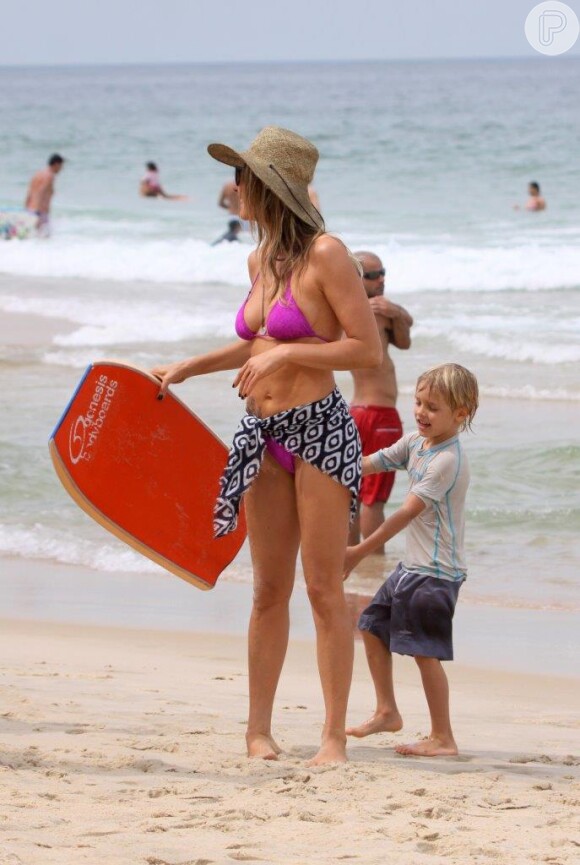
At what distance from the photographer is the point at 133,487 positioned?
4.06 metres

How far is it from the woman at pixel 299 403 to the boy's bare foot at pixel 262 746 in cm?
1

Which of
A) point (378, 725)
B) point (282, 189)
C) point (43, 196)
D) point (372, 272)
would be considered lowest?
point (378, 725)

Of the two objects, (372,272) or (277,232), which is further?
(372,272)

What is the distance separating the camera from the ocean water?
299 inches

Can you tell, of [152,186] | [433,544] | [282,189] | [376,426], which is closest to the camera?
[282,189]

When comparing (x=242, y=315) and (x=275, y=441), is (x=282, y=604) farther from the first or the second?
(x=242, y=315)

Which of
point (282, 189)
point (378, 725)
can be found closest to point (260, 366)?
point (282, 189)

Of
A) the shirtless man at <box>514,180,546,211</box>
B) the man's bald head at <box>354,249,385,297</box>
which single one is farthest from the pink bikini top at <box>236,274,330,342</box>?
the shirtless man at <box>514,180,546,211</box>

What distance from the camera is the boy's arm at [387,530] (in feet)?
12.3

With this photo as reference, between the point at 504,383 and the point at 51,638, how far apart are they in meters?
7.48

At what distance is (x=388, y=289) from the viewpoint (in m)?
19.2

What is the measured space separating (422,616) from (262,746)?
1.94 ft

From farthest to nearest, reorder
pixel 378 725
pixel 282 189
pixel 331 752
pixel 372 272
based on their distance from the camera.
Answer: pixel 372 272 < pixel 378 725 < pixel 331 752 < pixel 282 189

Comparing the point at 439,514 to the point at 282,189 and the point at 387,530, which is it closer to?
the point at 387,530
